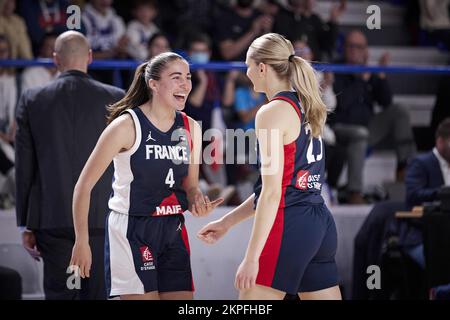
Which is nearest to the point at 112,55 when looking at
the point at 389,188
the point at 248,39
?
the point at 248,39

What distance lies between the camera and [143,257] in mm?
4102

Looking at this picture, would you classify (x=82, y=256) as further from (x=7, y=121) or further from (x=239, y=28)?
(x=239, y=28)

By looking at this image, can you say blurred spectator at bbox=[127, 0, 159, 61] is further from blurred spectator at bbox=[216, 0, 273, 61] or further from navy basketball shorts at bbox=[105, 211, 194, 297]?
navy basketball shorts at bbox=[105, 211, 194, 297]

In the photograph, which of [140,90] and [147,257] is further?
[140,90]

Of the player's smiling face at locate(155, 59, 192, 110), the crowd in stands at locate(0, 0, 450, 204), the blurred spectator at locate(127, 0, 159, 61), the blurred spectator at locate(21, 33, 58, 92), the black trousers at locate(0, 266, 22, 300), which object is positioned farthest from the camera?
the blurred spectator at locate(127, 0, 159, 61)

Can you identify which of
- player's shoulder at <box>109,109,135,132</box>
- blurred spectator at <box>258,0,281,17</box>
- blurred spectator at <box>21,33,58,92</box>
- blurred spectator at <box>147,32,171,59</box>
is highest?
blurred spectator at <box>258,0,281,17</box>

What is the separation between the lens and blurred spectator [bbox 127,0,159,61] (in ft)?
24.5

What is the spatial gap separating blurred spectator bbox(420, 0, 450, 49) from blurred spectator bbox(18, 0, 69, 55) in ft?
12.1

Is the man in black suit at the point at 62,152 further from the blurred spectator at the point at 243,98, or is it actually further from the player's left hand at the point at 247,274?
the blurred spectator at the point at 243,98

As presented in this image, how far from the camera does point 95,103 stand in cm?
478

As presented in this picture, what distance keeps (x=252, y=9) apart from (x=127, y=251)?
14.9 ft

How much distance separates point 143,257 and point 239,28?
14.0 ft

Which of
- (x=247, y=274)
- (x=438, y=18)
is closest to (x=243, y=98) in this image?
(x=438, y=18)

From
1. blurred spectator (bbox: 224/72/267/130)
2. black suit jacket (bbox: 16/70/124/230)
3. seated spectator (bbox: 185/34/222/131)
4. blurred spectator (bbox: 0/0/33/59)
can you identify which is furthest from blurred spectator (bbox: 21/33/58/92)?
black suit jacket (bbox: 16/70/124/230)
